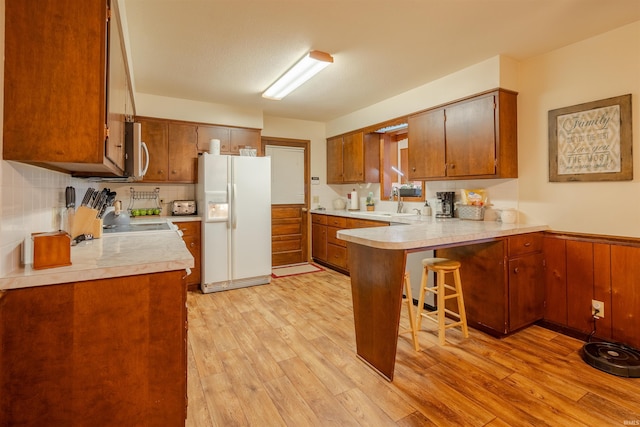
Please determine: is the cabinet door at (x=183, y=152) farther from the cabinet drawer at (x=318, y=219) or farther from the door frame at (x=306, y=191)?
the cabinet drawer at (x=318, y=219)

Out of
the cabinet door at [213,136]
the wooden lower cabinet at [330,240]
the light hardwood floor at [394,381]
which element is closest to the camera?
the light hardwood floor at [394,381]

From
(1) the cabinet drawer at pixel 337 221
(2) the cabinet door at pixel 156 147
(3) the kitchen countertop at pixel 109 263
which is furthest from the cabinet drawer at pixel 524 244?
(2) the cabinet door at pixel 156 147

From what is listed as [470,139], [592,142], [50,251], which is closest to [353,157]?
[470,139]

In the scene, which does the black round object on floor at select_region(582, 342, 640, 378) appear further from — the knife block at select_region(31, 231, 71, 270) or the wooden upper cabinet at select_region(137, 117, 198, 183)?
the wooden upper cabinet at select_region(137, 117, 198, 183)

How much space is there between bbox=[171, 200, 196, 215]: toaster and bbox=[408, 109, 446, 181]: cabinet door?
114 inches

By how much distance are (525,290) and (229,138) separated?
396cm

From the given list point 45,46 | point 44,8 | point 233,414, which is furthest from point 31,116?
point 233,414

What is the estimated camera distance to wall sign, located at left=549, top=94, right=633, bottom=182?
7.82 ft

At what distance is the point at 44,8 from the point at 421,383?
2669 millimetres

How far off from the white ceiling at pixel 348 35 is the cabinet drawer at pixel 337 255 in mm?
2272

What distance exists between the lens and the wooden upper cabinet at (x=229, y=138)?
14.0 ft

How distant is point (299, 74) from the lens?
3.19m

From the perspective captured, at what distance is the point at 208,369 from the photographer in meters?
2.16

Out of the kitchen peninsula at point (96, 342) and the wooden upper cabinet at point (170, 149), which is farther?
the wooden upper cabinet at point (170, 149)
